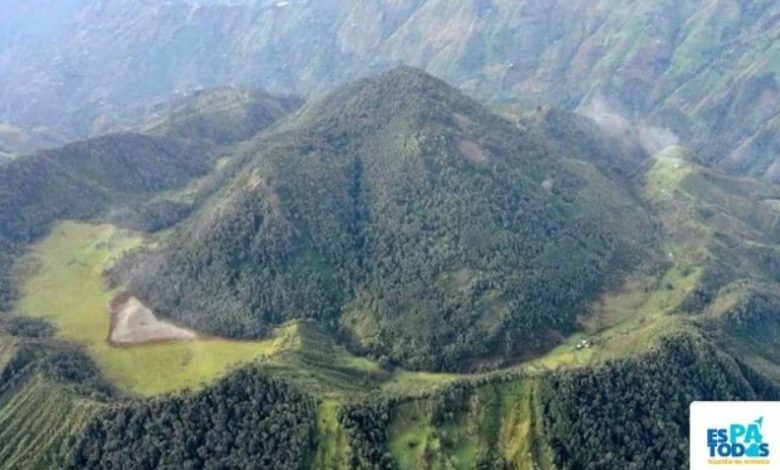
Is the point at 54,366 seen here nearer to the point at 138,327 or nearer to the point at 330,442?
the point at 138,327

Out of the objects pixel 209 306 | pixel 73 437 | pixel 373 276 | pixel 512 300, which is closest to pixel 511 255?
pixel 512 300

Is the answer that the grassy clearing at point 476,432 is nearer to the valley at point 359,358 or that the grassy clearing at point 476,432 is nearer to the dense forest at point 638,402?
the valley at point 359,358

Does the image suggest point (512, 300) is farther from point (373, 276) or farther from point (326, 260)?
→ point (326, 260)

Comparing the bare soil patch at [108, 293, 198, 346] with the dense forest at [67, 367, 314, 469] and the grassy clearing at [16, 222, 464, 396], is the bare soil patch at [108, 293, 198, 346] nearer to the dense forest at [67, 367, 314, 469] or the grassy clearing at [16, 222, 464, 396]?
the grassy clearing at [16, 222, 464, 396]

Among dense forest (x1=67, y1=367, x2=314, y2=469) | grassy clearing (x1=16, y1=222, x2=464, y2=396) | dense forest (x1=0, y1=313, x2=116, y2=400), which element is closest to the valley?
dense forest (x1=67, y1=367, x2=314, y2=469)

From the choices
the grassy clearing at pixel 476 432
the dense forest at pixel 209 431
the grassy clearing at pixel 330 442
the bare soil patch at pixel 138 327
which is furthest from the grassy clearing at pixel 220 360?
the grassy clearing at pixel 476 432

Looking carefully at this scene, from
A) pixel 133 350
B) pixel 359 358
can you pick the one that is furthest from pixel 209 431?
pixel 359 358
